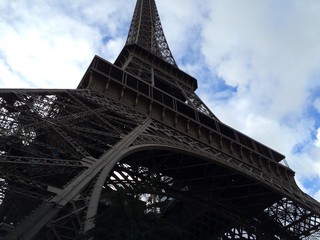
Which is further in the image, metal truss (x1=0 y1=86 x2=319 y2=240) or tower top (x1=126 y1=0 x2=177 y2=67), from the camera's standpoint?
tower top (x1=126 y1=0 x2=177 y2=67)

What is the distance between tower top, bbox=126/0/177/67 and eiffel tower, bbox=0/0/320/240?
389 inches

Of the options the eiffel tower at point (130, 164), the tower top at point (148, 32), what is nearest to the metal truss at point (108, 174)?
the eiffel tower at point (130, 164)

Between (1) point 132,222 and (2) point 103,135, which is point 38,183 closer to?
(1) point 132,222

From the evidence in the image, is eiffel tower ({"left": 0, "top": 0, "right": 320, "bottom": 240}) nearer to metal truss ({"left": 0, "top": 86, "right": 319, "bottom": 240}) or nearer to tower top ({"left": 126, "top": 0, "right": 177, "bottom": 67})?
metal truss ({"left": 0, "top": 86, "right": 319, "bottom": 240})

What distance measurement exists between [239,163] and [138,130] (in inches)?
334

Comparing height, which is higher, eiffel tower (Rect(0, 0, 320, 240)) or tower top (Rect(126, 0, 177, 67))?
tower top (Rect(126, 0, 177, 67))

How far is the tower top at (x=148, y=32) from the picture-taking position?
44656mm

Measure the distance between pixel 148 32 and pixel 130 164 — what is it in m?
28.2

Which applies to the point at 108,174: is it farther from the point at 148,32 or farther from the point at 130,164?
the point at 148,32

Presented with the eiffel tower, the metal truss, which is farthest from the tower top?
the metal truss

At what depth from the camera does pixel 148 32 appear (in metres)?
48.2

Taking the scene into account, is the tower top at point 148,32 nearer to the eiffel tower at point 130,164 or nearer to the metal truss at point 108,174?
the eiffel tower at point 130,164

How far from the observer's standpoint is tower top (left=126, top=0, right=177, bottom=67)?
4466 cm

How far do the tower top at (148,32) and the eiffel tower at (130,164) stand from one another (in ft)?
Answer: 32.4
